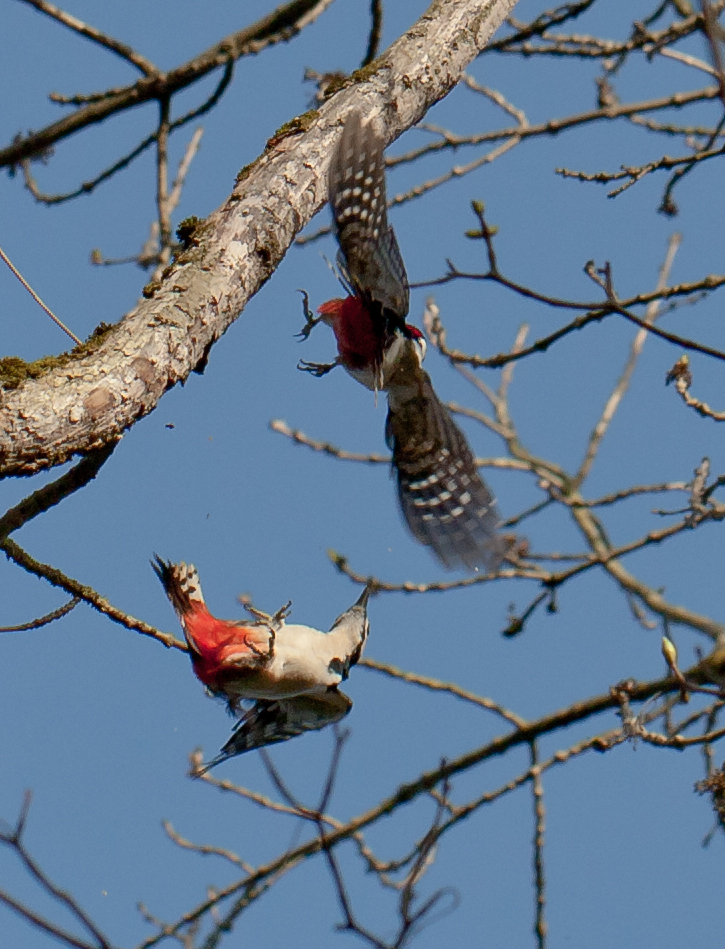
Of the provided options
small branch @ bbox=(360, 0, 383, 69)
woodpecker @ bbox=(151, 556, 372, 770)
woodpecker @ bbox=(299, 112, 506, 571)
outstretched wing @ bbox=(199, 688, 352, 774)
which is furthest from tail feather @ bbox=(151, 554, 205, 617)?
small branch @ bbox=(360, 0, 383, 69)

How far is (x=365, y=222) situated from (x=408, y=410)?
1070 mm

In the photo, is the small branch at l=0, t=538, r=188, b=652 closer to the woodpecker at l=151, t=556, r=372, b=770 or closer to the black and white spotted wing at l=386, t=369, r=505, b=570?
the woodpecker at l=151, t=556, r=372, b=770

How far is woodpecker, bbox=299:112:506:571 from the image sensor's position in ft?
10.6

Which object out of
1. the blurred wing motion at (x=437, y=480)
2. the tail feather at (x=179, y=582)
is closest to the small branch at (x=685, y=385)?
the blurred wing motion at (x=437, y=480)

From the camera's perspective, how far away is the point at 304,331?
3.51m

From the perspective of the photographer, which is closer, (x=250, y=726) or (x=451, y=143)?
(x=250, y=726)

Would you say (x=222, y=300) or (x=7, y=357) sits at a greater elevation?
(x=222, y=300)

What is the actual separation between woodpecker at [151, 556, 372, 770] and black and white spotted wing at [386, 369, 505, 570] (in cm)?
53

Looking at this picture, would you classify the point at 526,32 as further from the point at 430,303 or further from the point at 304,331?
the point at 304,331

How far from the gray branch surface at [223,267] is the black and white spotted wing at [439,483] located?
1295 millimetres

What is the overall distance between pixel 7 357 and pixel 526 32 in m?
3.55

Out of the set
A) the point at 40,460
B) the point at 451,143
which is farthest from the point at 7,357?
the point at 451,143

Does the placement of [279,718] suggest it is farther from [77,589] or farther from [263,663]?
[77,589]

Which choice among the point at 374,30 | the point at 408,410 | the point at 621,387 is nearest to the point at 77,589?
the point at 408,410
